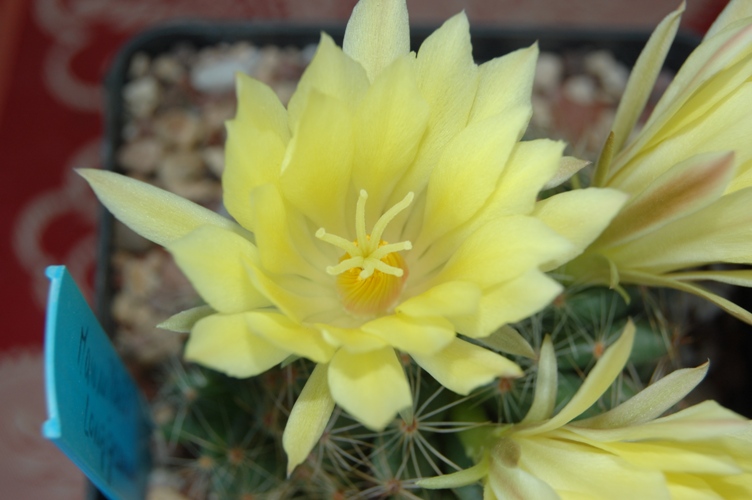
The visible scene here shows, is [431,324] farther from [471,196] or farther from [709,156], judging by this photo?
[709,156]

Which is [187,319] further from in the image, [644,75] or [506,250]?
[644,75]

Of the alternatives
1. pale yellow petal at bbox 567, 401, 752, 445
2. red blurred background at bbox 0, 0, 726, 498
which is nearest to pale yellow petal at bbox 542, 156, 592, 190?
pale yellow petal at bbox 567, 401, 752, 445

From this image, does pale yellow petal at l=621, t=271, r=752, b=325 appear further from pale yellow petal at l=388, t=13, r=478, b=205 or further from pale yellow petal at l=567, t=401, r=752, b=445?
pale yellow petal at l=388, t=13, r=478, b=205

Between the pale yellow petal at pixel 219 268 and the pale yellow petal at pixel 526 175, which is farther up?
the pale yellow petal at pixel 526 175

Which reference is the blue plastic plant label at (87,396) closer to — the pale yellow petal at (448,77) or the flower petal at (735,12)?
the pale yellow petal at (448,77)

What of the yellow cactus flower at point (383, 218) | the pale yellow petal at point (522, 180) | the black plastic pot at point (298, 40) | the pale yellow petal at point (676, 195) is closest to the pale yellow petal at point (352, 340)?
the yellow cactus flower at point (383, 218)

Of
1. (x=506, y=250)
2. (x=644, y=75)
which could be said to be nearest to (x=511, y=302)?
(x=506, y=250)
